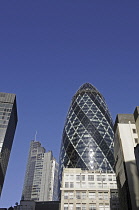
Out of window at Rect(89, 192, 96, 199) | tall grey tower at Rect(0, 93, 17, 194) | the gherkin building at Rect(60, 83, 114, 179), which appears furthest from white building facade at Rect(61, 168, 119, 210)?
tall grey tower at Rect(0, 93, 17, 194)

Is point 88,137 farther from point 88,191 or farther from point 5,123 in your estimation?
point 88,191

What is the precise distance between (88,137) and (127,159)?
6421 cm

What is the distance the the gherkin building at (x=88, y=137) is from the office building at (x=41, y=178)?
212 feet

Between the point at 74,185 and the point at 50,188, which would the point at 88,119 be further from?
the point at 50,188

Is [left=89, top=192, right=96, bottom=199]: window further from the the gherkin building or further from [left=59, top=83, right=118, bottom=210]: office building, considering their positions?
the the gherkin building

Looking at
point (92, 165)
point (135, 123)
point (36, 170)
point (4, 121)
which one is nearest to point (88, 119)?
point (92, 165)

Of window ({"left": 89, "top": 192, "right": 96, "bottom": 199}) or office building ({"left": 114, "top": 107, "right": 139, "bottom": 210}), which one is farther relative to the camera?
window ({"left": 89, "top": 192, "right": 96, "bottom": 199})

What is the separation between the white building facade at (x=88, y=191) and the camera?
205ft

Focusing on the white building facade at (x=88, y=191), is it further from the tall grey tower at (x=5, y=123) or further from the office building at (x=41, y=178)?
the office building at (x=41, y=178)

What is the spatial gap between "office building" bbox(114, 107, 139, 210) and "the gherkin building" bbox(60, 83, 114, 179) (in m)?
52.5

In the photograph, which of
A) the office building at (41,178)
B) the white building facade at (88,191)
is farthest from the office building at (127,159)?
the office building at (41,178)

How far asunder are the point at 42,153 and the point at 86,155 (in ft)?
306

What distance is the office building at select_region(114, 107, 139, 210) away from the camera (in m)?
41.5

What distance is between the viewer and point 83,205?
62312mm
